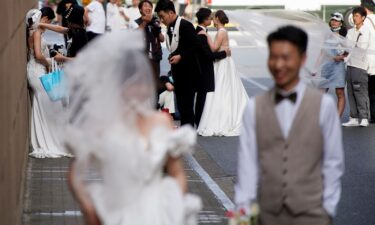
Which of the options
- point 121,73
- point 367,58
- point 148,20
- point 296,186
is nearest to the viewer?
point 121,73

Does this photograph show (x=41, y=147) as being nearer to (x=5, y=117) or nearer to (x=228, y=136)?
(x=228, y=136)

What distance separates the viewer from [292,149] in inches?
213

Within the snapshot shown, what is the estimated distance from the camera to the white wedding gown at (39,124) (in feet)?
44.1

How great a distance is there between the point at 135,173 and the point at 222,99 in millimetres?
11420

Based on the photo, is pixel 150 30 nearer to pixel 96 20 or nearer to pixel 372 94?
pixel 372 94

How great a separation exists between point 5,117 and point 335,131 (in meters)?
2.62

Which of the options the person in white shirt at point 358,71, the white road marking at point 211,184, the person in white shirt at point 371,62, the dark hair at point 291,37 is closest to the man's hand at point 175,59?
the white road marking at point 211,184

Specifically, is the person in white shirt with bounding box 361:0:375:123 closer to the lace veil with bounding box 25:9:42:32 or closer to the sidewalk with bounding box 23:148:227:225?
the sidewalk with bounding box 23:148:227:225

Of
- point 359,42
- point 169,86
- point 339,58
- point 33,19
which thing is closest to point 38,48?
point 33,19

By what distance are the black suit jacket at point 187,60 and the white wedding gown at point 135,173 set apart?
944 centimetres

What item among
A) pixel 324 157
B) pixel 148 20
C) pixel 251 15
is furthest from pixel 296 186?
pixel 148 20

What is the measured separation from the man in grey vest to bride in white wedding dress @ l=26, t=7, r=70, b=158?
8.13 metres

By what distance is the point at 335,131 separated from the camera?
5.42 metres

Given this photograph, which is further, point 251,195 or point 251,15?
point 251,15
